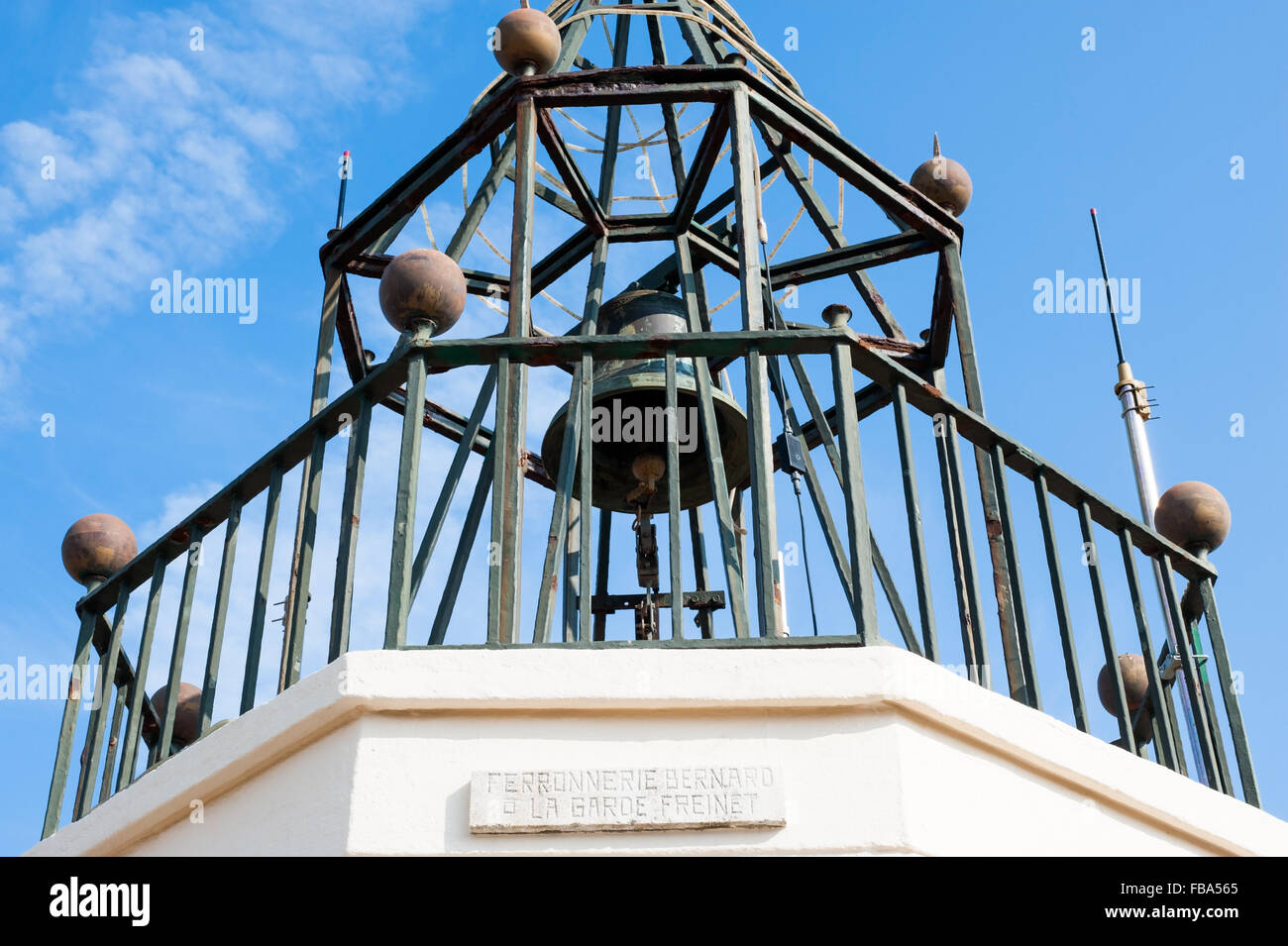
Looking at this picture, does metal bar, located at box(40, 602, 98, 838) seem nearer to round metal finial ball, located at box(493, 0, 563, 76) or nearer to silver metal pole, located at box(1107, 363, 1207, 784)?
round metal finial ball, located at box(493, 0, 563, 76)

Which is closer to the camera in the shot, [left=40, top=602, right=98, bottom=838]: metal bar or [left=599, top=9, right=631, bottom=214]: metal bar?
[left=40, top=602, right=98, bottom=838]: metal bar

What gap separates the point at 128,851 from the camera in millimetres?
4863

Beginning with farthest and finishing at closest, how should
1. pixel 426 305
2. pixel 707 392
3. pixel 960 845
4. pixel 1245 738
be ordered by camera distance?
pixel 707 392 → pixel 1245 738 → pixel 426 305 → pixel 960 845

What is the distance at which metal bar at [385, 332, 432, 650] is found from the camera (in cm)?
466

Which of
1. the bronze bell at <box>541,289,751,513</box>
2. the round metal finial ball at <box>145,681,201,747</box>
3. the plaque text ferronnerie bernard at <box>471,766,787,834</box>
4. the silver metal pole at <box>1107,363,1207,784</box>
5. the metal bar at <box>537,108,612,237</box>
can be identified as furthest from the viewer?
the silver metal pole at <box>1107,363,1207,784</box>

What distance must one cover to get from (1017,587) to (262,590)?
2.43 m

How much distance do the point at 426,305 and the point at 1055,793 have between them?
7.87 ft

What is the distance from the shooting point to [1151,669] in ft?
17.7

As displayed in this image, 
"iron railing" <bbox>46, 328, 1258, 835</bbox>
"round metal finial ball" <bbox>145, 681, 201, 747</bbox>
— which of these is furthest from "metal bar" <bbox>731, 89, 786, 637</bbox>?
"round metal finial ball" <bbox>145, 681, 201, 747</bbox>

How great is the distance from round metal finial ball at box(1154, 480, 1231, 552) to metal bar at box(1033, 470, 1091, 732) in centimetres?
98

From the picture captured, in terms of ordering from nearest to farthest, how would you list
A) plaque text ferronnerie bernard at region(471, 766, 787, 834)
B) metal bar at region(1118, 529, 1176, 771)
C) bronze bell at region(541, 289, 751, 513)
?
plaque text ferronnerie bernard at region(471, 766, 787, 834) → metal bar at region(1118, 529, 1176, 771) → bronze bell at region(541, 289, 751, 513)

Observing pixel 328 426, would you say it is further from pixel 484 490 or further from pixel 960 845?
pixel 960 845

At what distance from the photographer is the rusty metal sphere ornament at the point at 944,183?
24.4 ft
